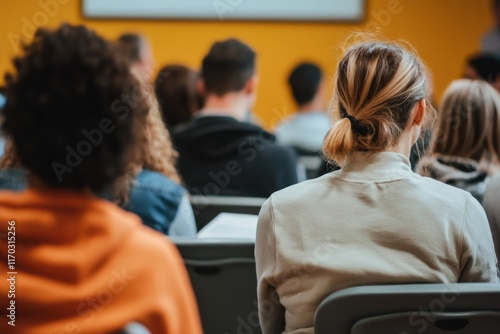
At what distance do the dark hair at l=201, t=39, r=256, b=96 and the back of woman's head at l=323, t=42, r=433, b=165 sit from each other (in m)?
1.79

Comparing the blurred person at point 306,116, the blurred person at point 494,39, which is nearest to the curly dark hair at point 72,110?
the blurred person at point 306,116

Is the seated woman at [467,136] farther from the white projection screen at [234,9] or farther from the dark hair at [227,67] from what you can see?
the white projection screen at [234,9]

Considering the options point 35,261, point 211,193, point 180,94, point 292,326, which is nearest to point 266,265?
point 292,326

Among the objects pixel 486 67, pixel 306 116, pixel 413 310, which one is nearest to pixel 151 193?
pixel 413 310

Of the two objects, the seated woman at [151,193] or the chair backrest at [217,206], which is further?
the chair backrest at [217,206]

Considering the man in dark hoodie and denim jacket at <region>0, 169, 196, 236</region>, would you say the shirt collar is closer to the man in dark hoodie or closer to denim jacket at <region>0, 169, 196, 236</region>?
denim jacket at <region>0, 169, 196, 236</region>

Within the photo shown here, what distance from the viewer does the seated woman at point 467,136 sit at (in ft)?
8.55

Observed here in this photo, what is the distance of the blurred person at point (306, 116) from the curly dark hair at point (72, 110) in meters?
3.35

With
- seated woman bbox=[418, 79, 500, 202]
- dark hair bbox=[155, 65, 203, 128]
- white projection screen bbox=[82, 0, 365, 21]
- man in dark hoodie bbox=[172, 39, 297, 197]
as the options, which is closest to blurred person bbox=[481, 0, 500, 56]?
white projection screen bbox=[82, 0, 365, 21]

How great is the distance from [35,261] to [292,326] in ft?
2.33

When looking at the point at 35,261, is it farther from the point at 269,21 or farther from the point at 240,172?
the point at 269,21

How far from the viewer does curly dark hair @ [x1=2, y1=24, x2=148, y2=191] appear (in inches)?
40.6

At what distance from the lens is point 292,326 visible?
156cm

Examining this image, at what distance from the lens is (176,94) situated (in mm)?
3939
